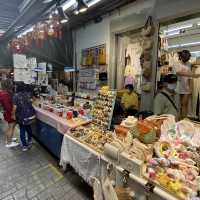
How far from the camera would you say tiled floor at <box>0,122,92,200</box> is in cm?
269

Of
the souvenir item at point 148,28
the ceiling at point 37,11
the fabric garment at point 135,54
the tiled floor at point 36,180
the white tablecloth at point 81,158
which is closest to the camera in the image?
the white tablecloth at point 81,158

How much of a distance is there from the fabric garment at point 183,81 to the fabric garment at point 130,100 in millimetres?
979

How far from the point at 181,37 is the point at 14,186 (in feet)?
18.4

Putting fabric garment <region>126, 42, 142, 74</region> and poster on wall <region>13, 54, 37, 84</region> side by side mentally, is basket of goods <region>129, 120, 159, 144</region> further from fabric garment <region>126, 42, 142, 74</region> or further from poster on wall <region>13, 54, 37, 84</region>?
poster on wall <region>13, 54, 37, 84</region>

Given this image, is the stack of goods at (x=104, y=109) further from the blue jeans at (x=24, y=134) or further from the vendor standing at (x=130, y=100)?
the blue jeans at (x=24, y=134)

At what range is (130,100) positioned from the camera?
432cm

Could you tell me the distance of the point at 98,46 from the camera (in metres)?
5.56

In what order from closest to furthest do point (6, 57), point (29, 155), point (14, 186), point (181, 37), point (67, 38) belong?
1. point (14, 186)
2. point (29, 155)
3. point (181, 37)
4. point (67, 38)
5. point (6, 57)

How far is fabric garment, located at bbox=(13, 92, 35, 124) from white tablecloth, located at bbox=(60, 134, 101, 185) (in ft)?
5.53

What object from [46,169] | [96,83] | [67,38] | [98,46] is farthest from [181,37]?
[46,169]

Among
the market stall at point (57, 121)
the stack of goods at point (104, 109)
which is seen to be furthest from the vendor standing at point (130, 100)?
the stack of goods at point (104, 109)

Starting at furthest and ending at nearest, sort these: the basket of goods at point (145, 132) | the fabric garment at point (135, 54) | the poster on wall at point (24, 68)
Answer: the poster on wall at point (24, 68), the fabric garment at point (135, 54), the basket of goods at point (145, 132)

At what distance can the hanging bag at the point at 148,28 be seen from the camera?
387 cm

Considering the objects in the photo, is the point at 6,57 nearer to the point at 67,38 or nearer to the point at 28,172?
the point at 67,38
